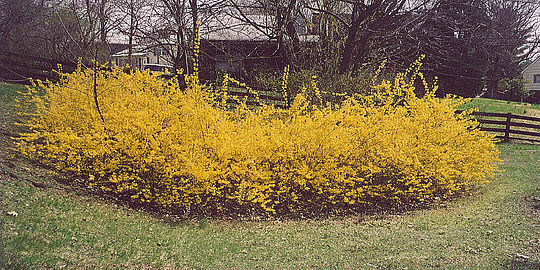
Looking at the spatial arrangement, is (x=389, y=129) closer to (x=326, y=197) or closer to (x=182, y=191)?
(x=326, y=197)

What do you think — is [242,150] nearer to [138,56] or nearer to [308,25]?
[308,25]

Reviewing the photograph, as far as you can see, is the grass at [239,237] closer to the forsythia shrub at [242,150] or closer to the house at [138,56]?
the forsythia shrub at [242,150]

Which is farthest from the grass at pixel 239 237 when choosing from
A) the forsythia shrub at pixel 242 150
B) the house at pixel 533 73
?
the house at pixel 533 73

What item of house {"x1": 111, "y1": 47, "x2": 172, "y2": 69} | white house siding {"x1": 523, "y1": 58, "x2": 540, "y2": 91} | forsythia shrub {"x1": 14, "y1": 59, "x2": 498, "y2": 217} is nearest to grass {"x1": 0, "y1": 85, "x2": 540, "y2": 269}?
forsythia shrub {"x1": 14, "y1": 59, "x2": 498, "y2": 217}

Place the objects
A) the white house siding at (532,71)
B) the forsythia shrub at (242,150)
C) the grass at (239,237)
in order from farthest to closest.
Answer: the white house siding at (532,71), the forsythia shrub at (242,150), the grass at (239,237)

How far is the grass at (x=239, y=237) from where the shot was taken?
448 centimetres

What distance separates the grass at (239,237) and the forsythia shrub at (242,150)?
45 cm

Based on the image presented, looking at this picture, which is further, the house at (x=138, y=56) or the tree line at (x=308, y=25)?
the house at (x=138, y=56)

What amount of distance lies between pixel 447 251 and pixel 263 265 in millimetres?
2243

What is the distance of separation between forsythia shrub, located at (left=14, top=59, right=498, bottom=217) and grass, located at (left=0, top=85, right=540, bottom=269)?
0.45 metres

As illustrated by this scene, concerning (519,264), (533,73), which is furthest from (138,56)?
(533,73)

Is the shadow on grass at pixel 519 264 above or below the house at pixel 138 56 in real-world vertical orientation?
below

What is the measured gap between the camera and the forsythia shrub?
6398 millimetres

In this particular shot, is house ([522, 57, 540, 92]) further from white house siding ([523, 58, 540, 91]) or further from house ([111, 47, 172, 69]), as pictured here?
house ([111, 47, 172, 69])
